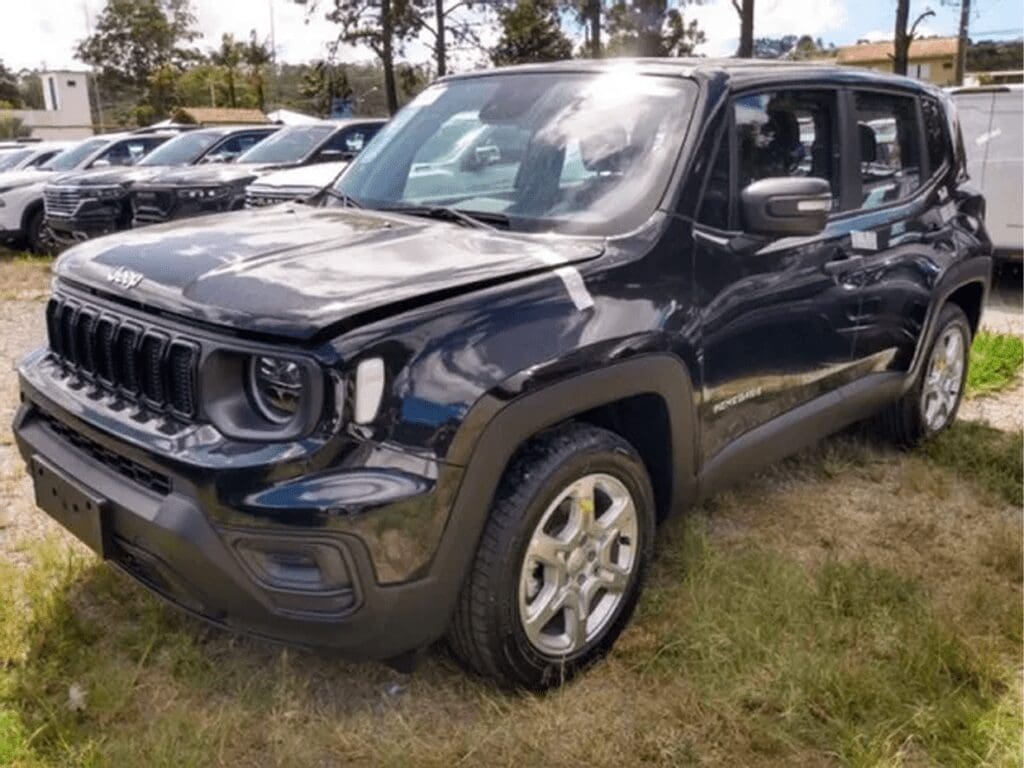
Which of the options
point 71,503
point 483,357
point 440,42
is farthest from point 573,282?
point 440,42

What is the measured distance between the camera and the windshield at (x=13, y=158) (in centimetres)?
1670

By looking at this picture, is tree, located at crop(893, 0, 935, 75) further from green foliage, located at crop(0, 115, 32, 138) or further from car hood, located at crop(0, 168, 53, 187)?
green foliage, located at crop(0, 115, 32, 138)

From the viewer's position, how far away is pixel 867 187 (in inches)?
157

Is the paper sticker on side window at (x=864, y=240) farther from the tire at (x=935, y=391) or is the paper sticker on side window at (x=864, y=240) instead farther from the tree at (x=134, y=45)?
the tree at (x=134, y=45)

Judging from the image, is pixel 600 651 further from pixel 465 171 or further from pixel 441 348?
pixel 465 171

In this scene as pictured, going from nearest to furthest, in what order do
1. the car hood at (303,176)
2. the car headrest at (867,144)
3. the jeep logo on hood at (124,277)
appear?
the jeep logo on hood at (124,277) < the car headrest at (867,144) < the car hood at (303,176)

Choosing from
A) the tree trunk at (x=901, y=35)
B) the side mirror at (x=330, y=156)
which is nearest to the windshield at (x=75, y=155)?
the side mirror at (x=330, y=156)

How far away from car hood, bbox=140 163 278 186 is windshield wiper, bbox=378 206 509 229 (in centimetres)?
685

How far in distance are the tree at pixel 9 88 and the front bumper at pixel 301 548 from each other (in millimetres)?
82377

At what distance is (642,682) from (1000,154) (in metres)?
7.30

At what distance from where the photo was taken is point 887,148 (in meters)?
4.22

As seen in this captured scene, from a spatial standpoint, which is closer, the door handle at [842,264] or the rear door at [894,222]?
the door handle at [842,264]

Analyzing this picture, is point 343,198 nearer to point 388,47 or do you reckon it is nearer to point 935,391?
point 935,391

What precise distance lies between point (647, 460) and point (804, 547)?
1.05 metres
